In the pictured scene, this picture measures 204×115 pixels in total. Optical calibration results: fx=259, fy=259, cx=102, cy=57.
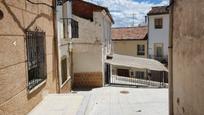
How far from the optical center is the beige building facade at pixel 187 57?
5.37 meters

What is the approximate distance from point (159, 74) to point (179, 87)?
24.9 m

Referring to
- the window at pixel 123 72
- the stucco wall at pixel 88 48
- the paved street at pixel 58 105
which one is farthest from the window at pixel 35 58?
the window at pixel 123 72

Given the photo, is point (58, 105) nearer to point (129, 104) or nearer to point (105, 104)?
point (105, 104)

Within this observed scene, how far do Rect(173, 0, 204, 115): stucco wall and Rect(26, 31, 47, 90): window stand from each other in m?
4.42

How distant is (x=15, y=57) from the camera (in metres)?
6.66

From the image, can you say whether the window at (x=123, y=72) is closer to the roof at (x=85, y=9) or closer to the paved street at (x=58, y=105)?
the roof at (x=85, y=9)

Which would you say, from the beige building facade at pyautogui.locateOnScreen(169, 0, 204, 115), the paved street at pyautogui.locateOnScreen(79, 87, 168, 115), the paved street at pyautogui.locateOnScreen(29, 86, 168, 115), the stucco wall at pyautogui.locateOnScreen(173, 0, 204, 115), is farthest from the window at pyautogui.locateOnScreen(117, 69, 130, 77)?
the stucco wall at pyautogui.locateOnScreen(173, 0, 204, 115)

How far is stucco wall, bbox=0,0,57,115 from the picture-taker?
5.94m

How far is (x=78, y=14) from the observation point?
63.8 feet

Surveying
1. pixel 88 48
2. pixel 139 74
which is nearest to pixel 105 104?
pixel 88 48

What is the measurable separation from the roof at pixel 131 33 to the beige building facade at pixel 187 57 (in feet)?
92.9

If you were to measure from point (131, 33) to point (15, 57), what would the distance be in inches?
1248

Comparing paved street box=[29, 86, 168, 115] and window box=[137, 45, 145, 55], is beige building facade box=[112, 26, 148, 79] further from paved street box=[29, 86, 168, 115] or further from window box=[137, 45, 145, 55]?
paved street box=[29, 86, 168, 115]

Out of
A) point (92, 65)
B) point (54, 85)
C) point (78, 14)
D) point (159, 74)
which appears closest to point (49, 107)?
point (54, 85)
